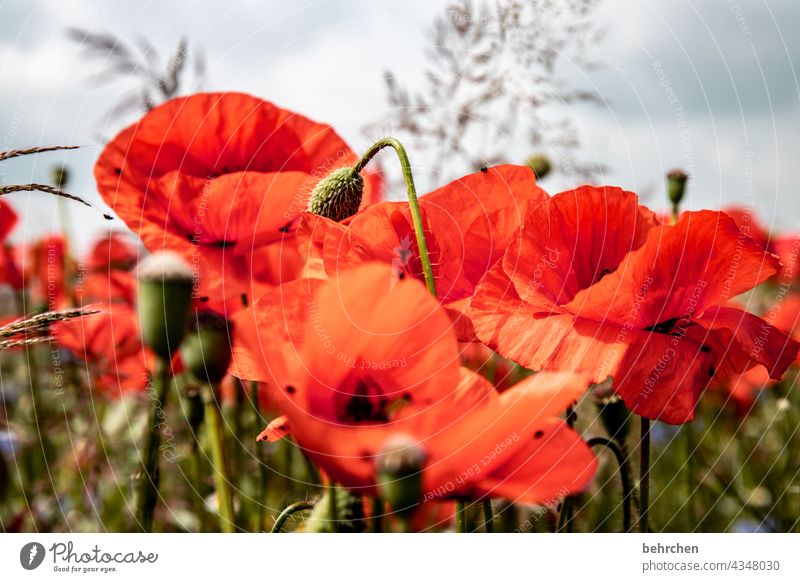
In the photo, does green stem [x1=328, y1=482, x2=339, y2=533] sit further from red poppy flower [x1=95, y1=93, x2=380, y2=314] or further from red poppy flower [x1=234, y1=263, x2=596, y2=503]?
red poppy flower [x1=95, y1=93, x2=380, y2=314]

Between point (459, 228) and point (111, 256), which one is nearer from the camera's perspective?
point (459, 228)

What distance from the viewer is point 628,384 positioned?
1.21 feet

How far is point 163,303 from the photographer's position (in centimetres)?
28

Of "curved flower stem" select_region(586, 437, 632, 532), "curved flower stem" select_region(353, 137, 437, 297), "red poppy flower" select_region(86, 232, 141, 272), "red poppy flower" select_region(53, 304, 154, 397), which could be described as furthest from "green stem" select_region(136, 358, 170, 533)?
"red poppy flower" select_region(86, 232, 141, 272)

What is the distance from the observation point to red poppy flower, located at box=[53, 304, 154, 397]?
772mm

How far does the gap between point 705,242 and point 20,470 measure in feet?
2.86

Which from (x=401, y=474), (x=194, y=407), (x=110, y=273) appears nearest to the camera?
(x=401, y=474)

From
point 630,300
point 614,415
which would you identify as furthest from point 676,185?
point 630,300

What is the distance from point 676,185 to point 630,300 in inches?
13.3

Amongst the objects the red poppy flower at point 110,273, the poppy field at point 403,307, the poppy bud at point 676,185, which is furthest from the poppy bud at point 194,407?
the poppy bud at point 676,185

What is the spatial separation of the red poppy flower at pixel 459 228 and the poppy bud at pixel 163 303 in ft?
0.31

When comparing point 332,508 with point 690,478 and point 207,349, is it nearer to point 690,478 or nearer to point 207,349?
point 207,349

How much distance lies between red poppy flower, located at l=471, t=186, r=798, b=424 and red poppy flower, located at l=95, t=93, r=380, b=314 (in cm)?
13

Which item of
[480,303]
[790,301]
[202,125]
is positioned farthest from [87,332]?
[790,301]
